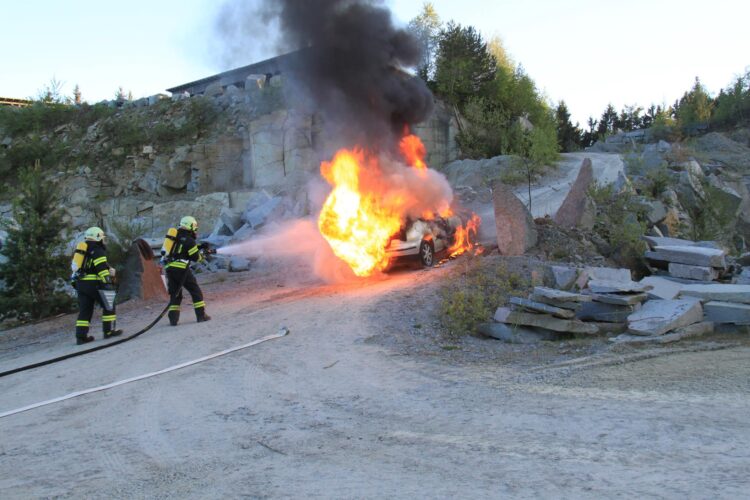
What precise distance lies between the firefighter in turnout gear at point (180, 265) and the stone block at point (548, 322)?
5.33 metres

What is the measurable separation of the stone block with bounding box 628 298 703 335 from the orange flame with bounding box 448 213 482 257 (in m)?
5.88

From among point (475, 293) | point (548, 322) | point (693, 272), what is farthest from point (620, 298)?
point (693, 272)

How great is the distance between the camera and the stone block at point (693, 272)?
1091cm

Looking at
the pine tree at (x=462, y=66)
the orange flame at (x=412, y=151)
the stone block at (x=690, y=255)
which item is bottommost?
the stone block at (x=690, y=255)

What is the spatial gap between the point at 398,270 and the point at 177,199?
71.7 feet

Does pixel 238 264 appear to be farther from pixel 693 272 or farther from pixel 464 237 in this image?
pixel 693 272

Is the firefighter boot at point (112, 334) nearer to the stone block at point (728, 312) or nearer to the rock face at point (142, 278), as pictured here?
the rock face at point (142, 278)

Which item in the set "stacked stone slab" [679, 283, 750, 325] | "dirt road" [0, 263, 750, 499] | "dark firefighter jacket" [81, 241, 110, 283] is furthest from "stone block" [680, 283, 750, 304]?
"dark firefighter jacket" [81, 241, 110, 283]

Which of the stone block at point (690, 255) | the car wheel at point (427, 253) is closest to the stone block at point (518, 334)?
the stone block at point (690, 255)

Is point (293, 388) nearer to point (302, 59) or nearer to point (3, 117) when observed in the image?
point (302, 59)

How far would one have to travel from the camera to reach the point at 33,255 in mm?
12055

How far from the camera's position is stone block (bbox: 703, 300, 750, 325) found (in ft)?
26.7

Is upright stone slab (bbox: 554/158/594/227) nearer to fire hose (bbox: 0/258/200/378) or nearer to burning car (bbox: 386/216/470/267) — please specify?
burning car (bbox: 386/216/470/267)

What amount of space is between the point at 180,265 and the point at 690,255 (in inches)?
389
